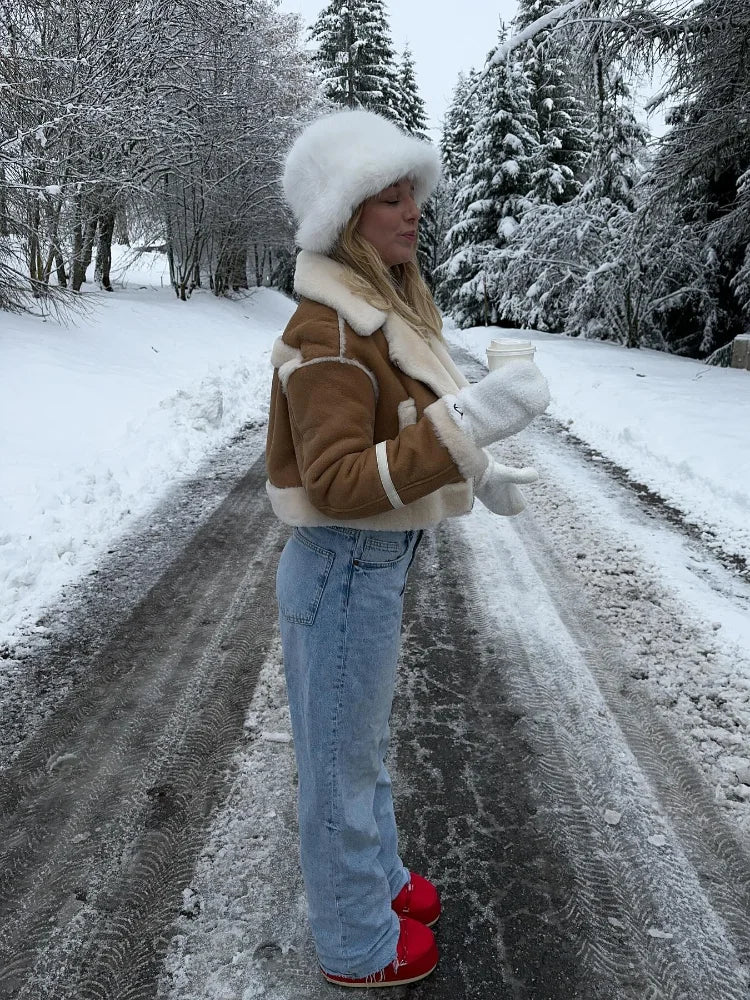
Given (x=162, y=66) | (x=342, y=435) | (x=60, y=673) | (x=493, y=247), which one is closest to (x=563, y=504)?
(x=60, y=673)

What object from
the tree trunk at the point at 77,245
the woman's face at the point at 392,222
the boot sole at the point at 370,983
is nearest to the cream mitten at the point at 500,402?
the woman's face at the point at 392,222

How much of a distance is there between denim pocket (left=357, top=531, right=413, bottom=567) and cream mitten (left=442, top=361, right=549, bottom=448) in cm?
36

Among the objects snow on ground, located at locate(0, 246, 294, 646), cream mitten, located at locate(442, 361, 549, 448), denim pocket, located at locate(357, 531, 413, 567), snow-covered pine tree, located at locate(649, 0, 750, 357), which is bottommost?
snow on ground, located at locate(0, 246, 294, 646)

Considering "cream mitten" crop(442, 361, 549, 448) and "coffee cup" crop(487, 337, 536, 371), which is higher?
"coffee cup" crop(487, 337, 536, 371)

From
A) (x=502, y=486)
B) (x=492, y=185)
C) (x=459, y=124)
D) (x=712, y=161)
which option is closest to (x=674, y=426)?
(x=712, y=161)

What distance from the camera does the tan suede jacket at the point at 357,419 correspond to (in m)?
1.41

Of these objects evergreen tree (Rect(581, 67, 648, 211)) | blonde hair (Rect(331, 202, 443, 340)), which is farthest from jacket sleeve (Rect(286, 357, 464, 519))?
evergreen tree (Rect(581, 67, 648, 211))

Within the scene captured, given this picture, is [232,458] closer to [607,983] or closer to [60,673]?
[60,673]

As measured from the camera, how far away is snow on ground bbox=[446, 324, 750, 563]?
5820 mm

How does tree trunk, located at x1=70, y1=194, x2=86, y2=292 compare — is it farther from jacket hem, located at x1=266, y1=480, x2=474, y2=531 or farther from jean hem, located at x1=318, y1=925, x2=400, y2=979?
jean hem, located at x1=318, y1=925, x2=400, y2=979

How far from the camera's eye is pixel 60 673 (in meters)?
3.40

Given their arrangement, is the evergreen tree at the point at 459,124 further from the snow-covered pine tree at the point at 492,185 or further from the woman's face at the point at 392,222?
the woman's face at the point at 392,222

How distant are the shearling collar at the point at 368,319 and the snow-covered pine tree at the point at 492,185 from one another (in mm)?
26052

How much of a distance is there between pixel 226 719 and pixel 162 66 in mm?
13992
